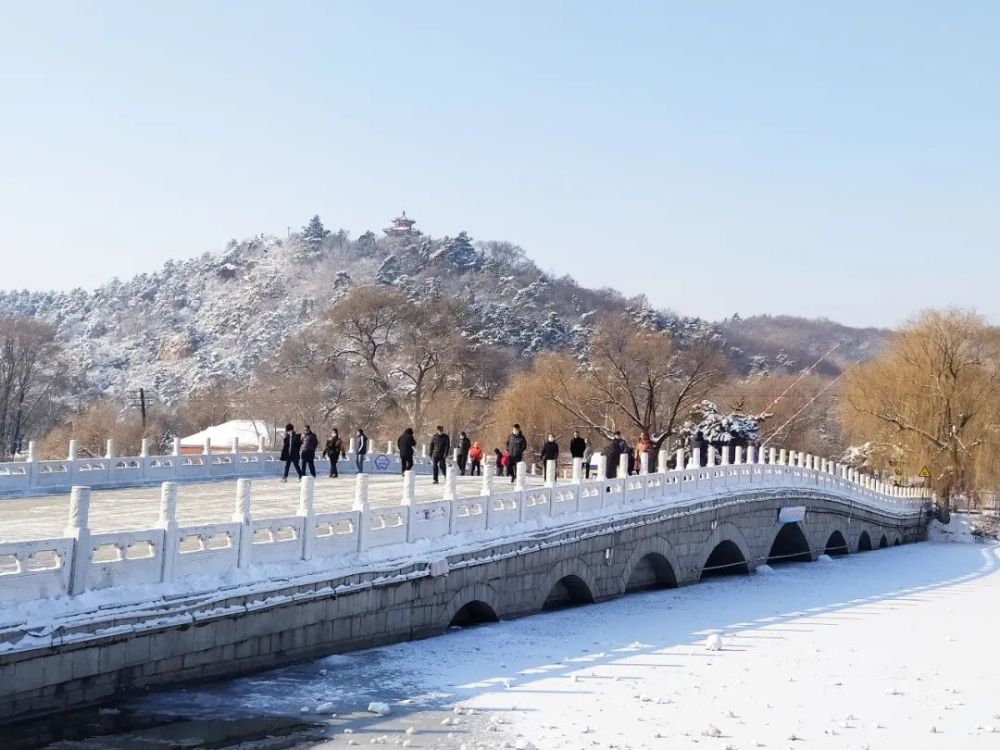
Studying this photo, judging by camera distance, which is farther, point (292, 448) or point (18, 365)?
point (18, 365)

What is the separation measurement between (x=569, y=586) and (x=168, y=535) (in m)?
10.7

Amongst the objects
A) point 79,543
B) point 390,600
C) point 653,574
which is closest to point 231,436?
point 653,574

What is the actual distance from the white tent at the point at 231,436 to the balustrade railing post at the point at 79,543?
43373mm

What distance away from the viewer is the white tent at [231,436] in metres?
56.7

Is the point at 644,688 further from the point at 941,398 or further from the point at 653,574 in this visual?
the point at 941,398

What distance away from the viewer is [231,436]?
6050 cm

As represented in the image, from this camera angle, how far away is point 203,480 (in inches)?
1129

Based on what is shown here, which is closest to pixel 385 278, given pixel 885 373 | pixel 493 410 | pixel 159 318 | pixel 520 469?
pixel 159 318

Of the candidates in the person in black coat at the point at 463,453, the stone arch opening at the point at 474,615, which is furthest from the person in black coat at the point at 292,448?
the stone arch opening at the point at 474,615

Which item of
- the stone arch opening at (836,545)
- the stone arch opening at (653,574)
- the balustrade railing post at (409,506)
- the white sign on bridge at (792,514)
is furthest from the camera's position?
the stone arch opening at (836,545)

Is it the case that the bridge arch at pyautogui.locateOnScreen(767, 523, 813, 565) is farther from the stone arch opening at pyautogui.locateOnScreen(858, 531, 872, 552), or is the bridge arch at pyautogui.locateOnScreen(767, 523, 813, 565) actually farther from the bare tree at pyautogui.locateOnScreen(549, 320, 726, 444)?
the bare tree at pyautogui.locateOnScreen(549, 320, 726, 444)

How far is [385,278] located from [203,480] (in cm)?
12090

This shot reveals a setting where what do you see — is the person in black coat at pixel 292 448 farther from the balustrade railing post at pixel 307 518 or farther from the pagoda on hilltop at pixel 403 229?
the pagoda on hilltop at pixel 403 229

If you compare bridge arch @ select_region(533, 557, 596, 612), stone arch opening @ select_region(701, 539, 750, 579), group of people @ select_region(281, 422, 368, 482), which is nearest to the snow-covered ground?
bridge arch @ select_region(533, 557, 596, 612)
